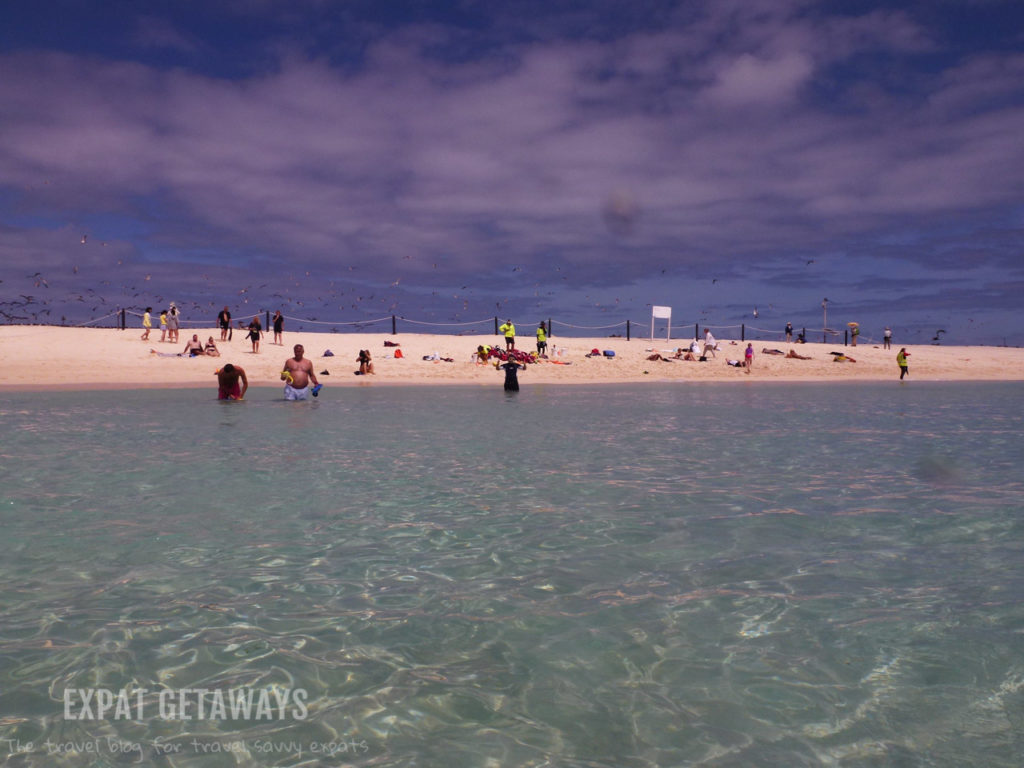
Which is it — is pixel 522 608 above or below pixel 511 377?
below

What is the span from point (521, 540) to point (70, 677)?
12.1 ft

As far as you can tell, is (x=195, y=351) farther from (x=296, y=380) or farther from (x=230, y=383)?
(x=296, y=380)

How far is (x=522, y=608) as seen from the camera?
5090 millimetres

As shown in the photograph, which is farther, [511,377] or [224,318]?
[224,318]

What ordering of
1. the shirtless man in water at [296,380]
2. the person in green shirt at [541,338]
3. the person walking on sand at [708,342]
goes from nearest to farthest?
the shirtless man in water at [296,380] < the person in green shirt at [541,338] < the person walking on sand at [708,342]

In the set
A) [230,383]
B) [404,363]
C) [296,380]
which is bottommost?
[230,383]

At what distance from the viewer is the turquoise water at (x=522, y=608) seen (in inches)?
139

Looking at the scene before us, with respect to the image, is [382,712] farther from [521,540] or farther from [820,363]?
[820,363]

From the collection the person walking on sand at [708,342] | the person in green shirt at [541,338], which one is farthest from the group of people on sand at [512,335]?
the person walking on sand at [708,342]

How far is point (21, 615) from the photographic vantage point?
192 inches

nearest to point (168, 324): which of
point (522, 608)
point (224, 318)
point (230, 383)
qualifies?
point (224, 318)

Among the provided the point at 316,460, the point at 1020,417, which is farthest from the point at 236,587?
the point at 1020,417

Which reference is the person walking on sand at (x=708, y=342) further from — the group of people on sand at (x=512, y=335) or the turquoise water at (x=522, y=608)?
the turquoise water at (x=522, y=608)

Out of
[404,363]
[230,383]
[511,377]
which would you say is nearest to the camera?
[230,383]
